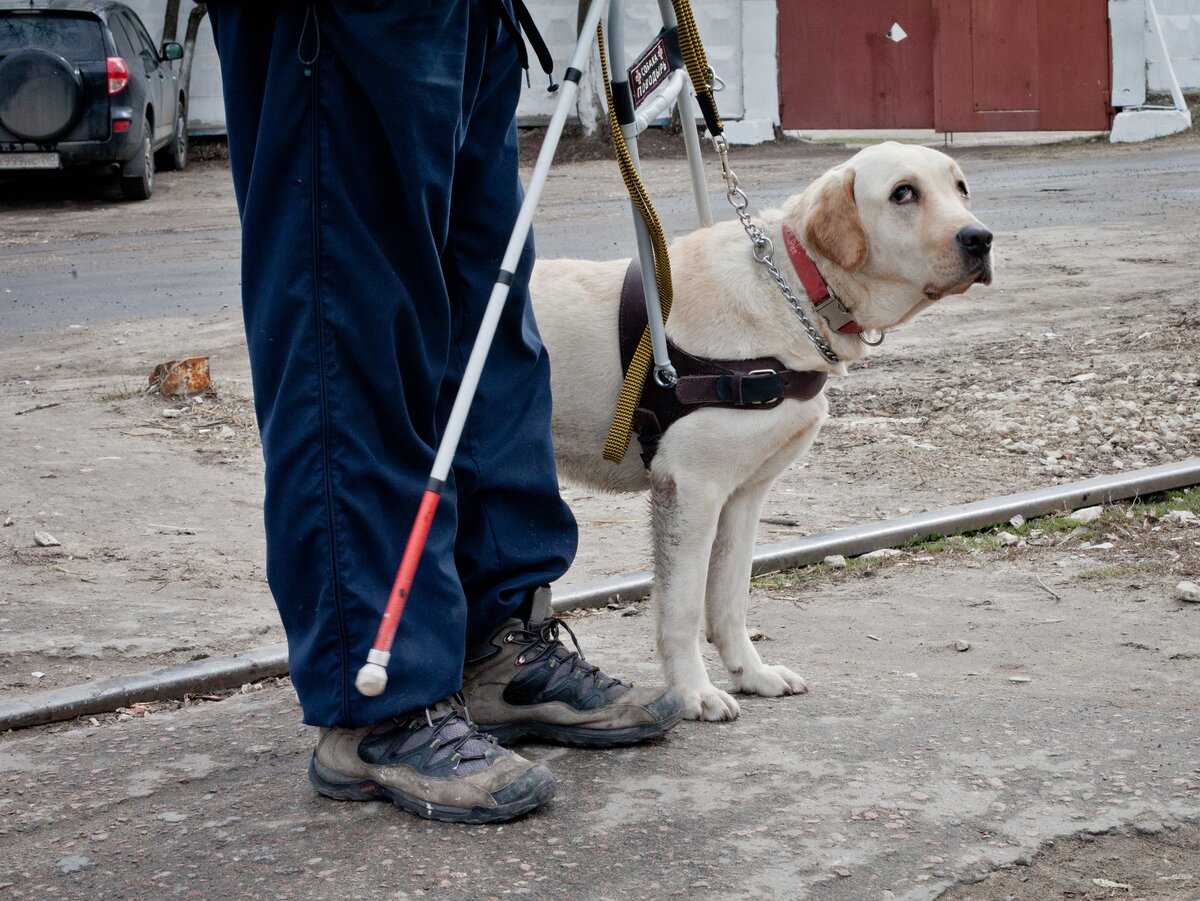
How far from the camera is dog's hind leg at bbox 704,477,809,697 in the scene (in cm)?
322

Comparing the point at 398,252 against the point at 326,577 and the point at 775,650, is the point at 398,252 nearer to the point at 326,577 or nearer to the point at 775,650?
the point at 326,577

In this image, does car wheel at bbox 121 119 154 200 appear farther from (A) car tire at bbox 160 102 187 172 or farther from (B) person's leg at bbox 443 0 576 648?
(B) person's leg at bbox 443 0 576 648

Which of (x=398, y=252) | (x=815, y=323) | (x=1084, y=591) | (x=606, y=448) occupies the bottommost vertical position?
(x=1084, y=591)

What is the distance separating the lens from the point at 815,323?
3205mm

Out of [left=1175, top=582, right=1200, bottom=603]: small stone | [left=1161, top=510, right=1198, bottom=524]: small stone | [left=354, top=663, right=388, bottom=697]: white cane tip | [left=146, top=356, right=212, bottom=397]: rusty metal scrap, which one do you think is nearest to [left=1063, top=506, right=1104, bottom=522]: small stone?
[left=1161, top=510, right=1198, bottom=524]: small stone

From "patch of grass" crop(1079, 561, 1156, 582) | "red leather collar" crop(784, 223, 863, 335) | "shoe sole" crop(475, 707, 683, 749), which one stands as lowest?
"patch of grass" crop(1079, 561, 1156, 582)

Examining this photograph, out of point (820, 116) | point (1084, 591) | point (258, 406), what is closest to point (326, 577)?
point (258, 406)

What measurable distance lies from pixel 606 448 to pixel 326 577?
0.98 m

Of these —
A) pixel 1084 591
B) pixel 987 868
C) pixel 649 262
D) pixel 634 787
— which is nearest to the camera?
pixel 987 868

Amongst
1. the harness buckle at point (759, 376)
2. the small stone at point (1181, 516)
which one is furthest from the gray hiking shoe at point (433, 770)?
the small stone at point (1181, 516)

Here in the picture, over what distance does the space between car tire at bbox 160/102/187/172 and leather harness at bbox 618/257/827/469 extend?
1626cm

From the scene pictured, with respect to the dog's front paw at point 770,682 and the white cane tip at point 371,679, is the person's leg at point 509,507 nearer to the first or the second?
the dog's front paw at point 770,682

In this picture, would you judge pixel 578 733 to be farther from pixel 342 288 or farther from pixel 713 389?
pixel 342 288

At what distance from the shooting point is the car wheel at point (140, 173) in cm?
1502
